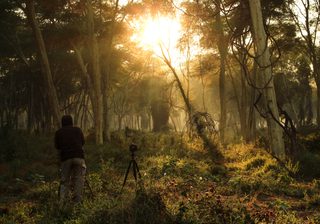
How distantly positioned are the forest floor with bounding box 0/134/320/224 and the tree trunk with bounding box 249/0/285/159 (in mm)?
719

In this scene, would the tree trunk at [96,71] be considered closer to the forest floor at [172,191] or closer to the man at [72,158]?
the forest floor at [172,191]

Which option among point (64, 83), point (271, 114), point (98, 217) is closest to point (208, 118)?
point (271, 114)

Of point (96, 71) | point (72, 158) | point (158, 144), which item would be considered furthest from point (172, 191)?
point (96, 71)

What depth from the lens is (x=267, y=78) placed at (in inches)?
567

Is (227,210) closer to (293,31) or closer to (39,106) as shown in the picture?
(293,31)

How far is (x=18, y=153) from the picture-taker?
1922 centimetres

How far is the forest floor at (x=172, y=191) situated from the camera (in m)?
6.89

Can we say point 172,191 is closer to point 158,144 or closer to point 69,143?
point 69,143

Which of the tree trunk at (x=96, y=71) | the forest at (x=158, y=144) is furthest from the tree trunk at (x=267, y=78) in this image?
the tree trunk at (x=96, y=71)

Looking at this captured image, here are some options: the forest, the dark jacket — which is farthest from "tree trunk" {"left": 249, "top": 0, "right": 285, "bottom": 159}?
the dark jacket

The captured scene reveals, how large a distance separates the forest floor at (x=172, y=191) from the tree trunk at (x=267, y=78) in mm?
719

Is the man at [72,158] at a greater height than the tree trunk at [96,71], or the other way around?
the tree trunk at [96,71]

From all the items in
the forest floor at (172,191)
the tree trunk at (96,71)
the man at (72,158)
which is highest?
the tree trunk at (96,71)

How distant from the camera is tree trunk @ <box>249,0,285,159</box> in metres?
14.2
